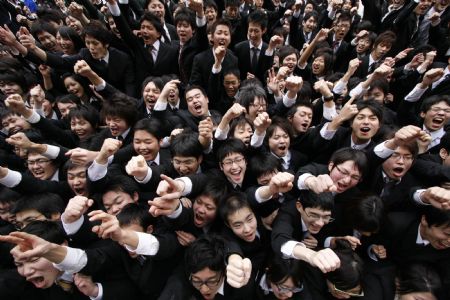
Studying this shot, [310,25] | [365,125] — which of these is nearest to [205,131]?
[365,125]

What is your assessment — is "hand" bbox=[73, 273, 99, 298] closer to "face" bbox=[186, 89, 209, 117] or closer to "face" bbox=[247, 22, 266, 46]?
"face" bbox=[186, 89, 209, 117]

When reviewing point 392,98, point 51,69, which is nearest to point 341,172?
point 392,98

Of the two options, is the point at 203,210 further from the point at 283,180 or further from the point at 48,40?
the point at 48,40

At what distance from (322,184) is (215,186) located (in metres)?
0.86

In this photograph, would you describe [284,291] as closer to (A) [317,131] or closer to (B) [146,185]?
(B) [146,185]

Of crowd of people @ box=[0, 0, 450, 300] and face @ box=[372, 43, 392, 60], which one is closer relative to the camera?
crowd of people @ box=[0, 0, 450, 300]

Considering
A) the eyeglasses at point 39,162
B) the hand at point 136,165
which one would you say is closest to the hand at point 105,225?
the hand at point 136,165

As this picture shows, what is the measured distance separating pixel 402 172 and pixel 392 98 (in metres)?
2.48

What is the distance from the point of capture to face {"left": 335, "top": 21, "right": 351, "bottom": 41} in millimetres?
5105

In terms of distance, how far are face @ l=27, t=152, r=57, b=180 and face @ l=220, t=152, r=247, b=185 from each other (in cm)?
179

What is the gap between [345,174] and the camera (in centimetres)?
226

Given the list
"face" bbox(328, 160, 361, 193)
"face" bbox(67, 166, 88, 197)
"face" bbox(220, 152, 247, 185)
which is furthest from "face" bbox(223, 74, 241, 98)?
"face" bbox(67, 166, 88, 197)

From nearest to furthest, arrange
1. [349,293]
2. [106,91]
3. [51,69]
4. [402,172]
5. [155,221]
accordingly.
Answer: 1. [349,293]
2. [155,221]
3. [402,172]
4. [106,91]
5. [51,69]

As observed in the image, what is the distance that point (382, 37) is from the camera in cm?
427
